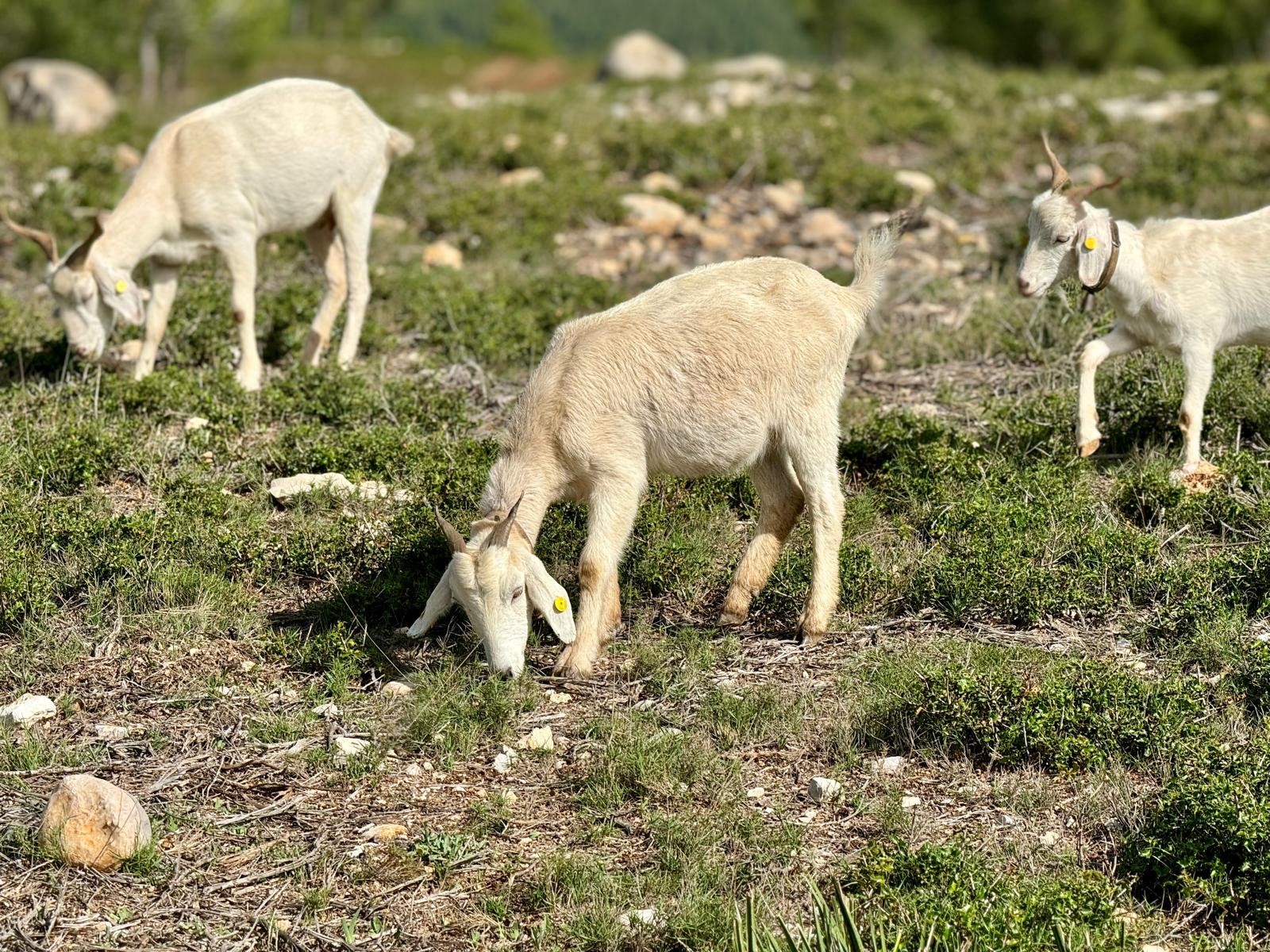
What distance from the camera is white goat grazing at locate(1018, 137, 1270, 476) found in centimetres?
857

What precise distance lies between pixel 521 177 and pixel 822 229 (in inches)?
141

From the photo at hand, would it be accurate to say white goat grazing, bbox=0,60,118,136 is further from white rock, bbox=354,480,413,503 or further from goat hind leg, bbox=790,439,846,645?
goat hind leg, bbox=790,439,846,645

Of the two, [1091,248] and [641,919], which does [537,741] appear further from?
[1091,248]

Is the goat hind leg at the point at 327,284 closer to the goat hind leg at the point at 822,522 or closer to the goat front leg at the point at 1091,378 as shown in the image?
the goat hind leg at the point at 822,522

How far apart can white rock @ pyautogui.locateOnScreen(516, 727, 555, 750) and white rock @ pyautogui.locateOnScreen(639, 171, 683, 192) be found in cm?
987

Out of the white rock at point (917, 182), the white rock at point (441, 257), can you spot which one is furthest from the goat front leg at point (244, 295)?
the white rock at point (917, 182)

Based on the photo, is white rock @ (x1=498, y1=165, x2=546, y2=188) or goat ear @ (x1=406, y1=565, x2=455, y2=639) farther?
white rock @ (x1=498, y1=165, x2=546, y2=188)

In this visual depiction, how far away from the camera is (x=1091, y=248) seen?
8492 mm

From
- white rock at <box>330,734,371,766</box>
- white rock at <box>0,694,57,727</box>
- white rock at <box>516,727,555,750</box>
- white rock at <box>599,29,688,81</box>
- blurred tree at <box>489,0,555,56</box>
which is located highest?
white rock at <box>516,727,555,750</box>

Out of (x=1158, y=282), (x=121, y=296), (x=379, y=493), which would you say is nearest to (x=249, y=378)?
(x=121, y=296)

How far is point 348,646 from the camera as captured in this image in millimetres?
7508

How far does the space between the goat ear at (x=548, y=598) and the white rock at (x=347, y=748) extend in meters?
1.01

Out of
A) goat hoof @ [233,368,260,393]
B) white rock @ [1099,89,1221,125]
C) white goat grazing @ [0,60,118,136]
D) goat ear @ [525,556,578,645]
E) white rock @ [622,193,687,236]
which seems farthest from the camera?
white goat grazing @ [0,60,118,136]

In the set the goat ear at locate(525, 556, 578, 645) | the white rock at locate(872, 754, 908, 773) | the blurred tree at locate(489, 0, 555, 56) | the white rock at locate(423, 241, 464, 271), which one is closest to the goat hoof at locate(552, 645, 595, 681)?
the goat ear at locate(525, 556, 578, 645)
